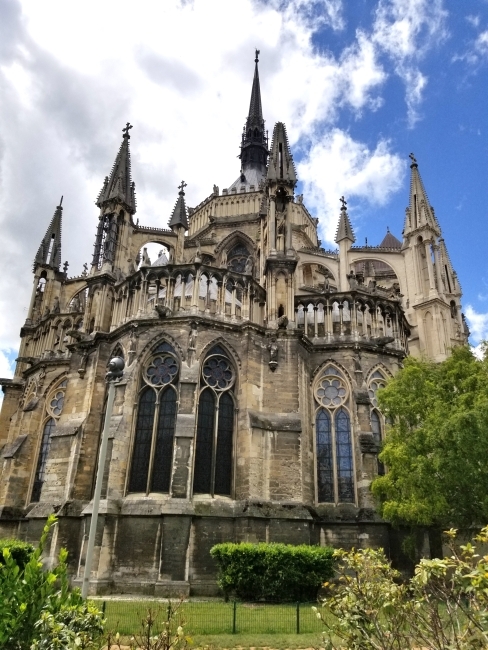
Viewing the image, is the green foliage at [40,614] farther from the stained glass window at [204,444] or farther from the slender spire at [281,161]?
the slender spire at [281,161]

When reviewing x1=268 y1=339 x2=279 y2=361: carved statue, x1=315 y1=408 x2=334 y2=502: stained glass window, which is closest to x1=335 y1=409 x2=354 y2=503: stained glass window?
Result: x1=315 y1=408 x2=334 y2=502: stained glass window

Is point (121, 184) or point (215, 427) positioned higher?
point (121, 184)

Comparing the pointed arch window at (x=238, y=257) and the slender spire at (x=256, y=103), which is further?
the slender spire at (x=256, y=103)

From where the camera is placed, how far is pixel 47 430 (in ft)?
93.5

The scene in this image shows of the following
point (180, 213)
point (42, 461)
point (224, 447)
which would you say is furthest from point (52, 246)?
point (224, 447)

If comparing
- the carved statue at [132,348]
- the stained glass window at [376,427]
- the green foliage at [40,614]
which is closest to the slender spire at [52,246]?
the carved statue at [132,348]

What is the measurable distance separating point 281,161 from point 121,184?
8869 millimetres

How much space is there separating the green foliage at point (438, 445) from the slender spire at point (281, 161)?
1261cm

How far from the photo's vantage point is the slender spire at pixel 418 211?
30359 millimetres

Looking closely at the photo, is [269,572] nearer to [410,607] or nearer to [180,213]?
[410,607]

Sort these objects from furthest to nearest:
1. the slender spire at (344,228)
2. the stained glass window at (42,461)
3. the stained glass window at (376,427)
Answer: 1. the slender spire at (344,228)
2. the stained glass window at (42,461)
3. the stained glass window at (376,427)

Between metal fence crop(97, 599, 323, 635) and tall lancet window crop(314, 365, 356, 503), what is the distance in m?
7.25

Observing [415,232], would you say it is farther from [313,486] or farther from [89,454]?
[89,454]

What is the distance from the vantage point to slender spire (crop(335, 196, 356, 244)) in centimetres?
3312
